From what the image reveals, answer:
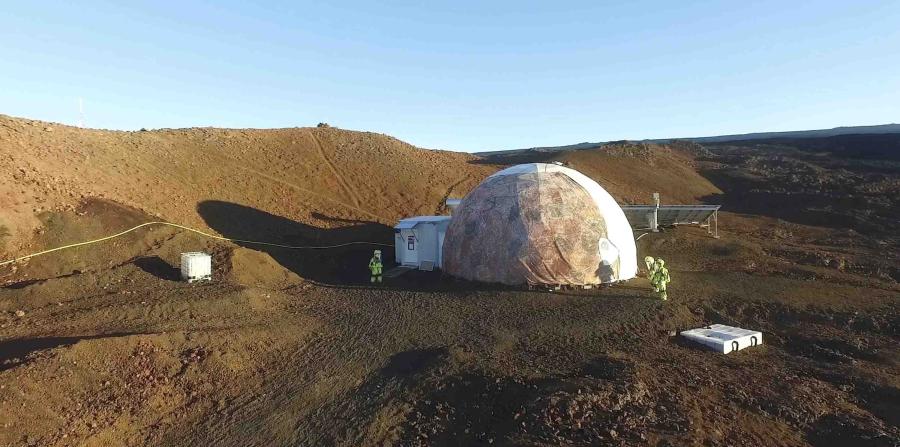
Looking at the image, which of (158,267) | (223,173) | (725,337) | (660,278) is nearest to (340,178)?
(223,173)

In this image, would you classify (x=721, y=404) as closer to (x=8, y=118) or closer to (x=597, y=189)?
(x=597, y=189)

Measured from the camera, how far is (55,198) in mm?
19875

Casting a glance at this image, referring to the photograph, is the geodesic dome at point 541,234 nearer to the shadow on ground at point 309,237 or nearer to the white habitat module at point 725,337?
the white habitat module at point 725,337

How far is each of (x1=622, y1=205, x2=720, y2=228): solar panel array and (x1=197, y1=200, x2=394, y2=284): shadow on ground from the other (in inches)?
477

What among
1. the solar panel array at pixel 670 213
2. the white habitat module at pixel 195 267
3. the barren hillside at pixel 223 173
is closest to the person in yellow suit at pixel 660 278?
the solar panel array at pixel 670 213

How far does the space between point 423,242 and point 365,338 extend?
29.4ft

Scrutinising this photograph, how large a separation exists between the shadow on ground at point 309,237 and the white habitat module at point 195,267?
13.9 feet

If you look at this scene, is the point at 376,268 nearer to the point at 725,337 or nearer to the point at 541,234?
the point at 541,234

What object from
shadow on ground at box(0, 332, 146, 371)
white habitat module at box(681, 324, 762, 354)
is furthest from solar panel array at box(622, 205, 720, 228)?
shadow on ground at box(0, 332, 146, 371)

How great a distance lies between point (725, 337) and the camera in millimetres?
12477

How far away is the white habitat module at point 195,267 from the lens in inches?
656

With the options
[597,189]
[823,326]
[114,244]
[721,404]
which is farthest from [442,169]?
[721,404]

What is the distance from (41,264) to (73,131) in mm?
15057

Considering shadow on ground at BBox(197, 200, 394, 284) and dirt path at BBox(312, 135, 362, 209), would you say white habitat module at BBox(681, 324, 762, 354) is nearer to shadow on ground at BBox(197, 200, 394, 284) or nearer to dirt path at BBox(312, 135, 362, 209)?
shadow on ground at BBox(197, 200, 394, 284)
